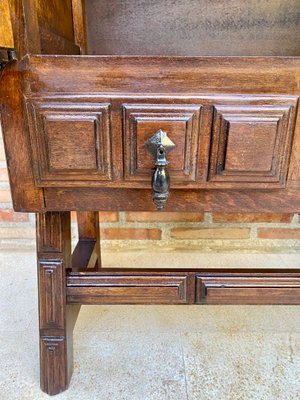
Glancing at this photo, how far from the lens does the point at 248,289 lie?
65cm

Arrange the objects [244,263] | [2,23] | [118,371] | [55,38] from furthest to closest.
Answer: [244,263]
[118,371]
[55,38]
[2,23]

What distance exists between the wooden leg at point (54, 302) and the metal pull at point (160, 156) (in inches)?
9.0

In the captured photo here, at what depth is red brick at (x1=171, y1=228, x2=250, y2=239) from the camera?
126 cm

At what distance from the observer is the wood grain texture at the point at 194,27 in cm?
80

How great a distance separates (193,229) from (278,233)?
31 cm

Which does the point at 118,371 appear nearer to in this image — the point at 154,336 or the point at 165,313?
the point at 154,336

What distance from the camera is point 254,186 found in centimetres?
53

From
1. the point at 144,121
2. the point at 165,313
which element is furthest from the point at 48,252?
the point at 165,313

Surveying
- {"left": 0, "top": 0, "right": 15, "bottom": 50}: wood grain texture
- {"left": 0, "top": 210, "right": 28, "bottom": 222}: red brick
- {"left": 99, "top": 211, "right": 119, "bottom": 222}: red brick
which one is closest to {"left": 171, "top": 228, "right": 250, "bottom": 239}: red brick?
{"left": 99, "top": 211, "right": 119, "bottom": 222}: red brick

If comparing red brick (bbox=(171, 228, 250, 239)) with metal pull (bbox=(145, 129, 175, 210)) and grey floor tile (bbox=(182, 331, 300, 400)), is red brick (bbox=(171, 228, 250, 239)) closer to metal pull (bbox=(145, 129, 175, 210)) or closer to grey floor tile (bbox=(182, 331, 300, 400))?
grey floor tile (bbox=(182, 331, 300, 400))

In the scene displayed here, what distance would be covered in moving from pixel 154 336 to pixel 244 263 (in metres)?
0.49

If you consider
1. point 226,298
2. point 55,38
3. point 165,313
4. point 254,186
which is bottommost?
point 165,313

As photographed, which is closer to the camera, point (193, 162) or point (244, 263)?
point (193, 162)

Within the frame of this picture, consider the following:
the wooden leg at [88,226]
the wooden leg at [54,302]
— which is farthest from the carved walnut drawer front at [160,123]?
the wooden leg at [88,226]
